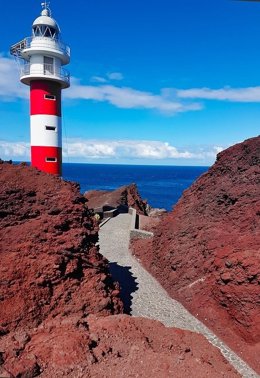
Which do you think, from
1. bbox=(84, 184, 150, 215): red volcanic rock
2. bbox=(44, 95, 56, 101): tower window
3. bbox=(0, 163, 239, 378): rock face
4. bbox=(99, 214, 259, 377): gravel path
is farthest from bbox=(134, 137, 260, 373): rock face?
bbox=(84, 184, 150, 215): red volcanic rock

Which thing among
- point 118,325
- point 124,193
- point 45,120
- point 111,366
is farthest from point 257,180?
point 124,193

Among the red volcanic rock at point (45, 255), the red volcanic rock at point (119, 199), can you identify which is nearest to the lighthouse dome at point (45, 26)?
the red volcanic rock at point (45, 255)

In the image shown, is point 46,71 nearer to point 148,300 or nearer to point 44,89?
point 44,89

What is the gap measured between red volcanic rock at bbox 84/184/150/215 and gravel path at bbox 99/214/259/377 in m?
12.6

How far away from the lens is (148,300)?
517 inches

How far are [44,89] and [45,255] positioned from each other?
15.1m

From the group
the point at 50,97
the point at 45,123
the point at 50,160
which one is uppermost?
the point at 50,97

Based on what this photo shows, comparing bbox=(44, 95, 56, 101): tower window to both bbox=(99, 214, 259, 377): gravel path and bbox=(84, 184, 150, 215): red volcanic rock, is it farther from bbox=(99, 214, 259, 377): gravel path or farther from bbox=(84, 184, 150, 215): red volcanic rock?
bbox=(84, 184, 150, 215): red volcanic rock

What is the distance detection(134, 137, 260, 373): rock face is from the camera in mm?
10844

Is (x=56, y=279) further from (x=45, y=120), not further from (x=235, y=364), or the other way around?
(x=45, y=120)

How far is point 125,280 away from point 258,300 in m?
6.29

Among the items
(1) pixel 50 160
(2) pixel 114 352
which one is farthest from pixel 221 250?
(1) pixel 50 160

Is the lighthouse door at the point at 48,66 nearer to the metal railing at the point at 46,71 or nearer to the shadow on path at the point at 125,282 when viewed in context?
the metal railing at the point at 46,71

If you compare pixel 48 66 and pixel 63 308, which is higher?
pixel 48 66
